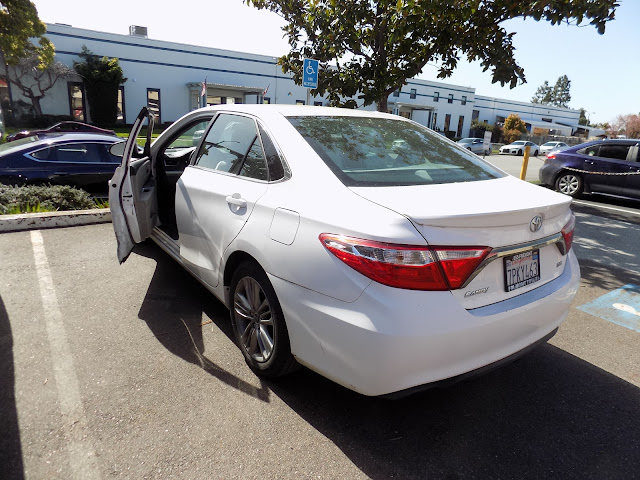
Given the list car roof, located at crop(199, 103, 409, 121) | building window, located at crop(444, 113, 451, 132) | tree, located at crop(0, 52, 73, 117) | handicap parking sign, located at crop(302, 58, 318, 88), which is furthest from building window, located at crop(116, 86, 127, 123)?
building window, located at crop(444, 113, 451, 132)

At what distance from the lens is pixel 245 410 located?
256 centimetres

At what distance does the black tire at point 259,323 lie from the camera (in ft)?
8.30

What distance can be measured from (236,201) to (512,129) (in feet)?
191

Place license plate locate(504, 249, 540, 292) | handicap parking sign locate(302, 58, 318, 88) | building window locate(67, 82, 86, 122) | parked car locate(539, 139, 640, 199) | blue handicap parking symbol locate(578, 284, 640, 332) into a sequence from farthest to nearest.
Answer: building window locate(67, 82, 86, 122), parked car locate(539, 139, 640, 199), handicap parking sign locate(302, 58, 318, 88), blue handicap parking symbol locate(578, 284, 640, 332), license plate locate(504, 249, 540, 292)

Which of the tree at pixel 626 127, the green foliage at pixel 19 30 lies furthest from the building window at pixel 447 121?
the green foliage at pixel 19 30

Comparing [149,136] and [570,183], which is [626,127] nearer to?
[570,183]

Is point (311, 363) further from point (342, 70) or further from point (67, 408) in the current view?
point (342, 70)

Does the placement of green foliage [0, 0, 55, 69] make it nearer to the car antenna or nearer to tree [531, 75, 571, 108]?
the car antenna

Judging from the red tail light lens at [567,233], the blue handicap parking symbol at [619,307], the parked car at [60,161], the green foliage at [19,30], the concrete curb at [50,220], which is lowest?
the blue handicap parking symbol at [619,307]

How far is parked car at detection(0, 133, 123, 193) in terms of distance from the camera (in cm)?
719

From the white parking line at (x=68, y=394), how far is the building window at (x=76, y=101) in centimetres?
3031

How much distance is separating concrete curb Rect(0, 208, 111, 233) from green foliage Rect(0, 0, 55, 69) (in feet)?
67.0

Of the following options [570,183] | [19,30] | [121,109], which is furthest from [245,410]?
[121,109]

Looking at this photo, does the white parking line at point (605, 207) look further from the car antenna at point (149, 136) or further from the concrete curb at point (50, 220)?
the concrete curb at point (50, 220)
